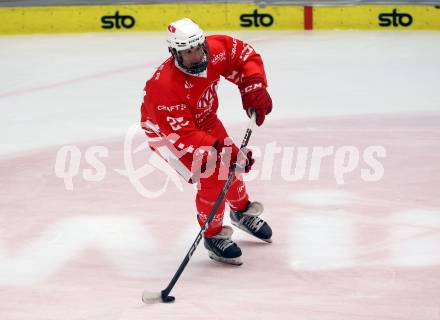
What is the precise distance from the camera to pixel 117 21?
11102 mm

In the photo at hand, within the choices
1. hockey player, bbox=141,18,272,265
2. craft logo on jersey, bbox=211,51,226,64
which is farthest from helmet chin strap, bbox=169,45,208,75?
craft logo on jersey, bbox=211,51,226,64

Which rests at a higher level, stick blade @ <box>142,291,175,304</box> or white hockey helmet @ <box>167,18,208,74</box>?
white hockey helmet @ <box>167,18,208,74</box>

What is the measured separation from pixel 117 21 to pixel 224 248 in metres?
6.97

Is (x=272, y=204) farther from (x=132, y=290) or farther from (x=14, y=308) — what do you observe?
(x=14, y=308)

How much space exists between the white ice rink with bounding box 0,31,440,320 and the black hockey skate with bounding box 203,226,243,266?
5cm

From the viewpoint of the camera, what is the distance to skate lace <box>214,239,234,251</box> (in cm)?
454

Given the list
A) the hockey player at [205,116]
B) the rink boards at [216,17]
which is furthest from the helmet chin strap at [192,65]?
the rink boards at [216,17]

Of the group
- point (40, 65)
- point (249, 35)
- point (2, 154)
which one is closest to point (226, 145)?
point (2, 154)

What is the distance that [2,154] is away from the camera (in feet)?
21.9

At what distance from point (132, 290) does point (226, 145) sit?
0.80 m

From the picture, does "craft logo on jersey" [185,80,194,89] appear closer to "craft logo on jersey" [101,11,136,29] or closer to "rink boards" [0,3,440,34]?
"rink boards" [0,3,440,34]

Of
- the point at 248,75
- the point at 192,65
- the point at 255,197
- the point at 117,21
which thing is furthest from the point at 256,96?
the point at 117,21

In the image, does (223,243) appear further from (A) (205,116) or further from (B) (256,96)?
(B) (256,96)

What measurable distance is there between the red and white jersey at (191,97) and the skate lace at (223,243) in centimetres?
35
